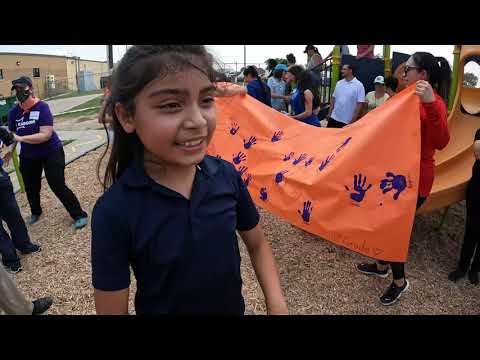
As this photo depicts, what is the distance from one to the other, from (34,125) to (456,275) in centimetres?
486

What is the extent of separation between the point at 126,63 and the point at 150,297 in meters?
0.72

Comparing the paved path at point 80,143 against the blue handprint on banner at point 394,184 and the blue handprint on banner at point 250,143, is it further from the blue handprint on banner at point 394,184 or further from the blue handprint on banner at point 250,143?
the blue handprint on banner at point 394,184

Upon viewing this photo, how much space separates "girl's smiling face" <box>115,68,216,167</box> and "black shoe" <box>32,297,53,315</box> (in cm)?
273

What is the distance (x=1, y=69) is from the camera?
24.1 meters

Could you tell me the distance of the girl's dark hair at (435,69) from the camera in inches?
104

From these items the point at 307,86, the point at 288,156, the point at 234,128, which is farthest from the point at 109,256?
the point at 307,86

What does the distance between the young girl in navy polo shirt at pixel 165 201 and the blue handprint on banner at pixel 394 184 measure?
1861mm

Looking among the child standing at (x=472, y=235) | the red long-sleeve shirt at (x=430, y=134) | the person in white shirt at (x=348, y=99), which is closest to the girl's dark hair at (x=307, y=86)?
the person in white shirt at (x=348, y=99)

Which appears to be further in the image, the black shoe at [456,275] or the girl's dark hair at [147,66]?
the black shoe at [456,275]

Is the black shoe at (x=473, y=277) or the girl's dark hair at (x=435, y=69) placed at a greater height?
the girl's dark hair at (x=435, y=69)

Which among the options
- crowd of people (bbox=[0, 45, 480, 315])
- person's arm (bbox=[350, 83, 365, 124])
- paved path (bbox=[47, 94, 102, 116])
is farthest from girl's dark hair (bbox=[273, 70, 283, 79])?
paved path (bbox=[47, 94, 102, 116])

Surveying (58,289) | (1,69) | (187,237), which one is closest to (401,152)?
(187,237)

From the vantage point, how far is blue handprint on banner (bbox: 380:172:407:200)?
2662mm

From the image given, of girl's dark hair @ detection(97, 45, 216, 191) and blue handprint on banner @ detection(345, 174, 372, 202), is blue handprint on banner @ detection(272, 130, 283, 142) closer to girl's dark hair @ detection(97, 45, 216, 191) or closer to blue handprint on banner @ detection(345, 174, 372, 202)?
blue handprint on banner @ detection(345, 174, 372, 202)
